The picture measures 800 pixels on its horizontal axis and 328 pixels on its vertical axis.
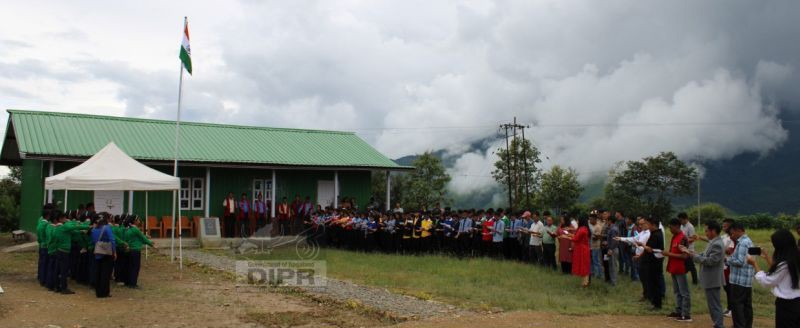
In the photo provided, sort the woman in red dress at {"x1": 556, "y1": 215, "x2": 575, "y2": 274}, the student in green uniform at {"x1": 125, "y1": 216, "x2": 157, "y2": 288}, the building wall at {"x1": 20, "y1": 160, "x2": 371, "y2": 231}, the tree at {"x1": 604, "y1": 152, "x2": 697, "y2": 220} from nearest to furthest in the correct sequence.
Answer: the student in green uniform at {"x1": 125, "y1": 216, "x2": 157, "y2": 288} → the woman in red dress at {"x1": 556, "y1": 215, "x2": 575, "y2": 274} → the building wall at {"x1": 20, "y1": 160, "x2": 371, "y2": 231} → the tree at {"x1": 604, "y1": 152, "x2": 697, "y2": 220}

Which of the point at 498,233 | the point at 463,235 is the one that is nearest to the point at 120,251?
the point at 463,235

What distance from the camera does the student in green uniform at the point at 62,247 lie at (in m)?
11.4

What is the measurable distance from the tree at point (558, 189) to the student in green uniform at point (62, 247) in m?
53.7

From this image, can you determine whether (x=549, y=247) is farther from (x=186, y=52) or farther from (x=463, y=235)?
(x=186, y=52)

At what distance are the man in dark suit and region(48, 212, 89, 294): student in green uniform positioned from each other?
10526 millimetres

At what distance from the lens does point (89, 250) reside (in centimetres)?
1212

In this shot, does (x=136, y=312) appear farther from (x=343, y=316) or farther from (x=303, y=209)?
(x=303, y=209)

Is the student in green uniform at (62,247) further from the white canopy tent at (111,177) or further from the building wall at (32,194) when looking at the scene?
the building wall at (32,194)

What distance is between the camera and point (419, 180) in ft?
192

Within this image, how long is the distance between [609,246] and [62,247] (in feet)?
34.7

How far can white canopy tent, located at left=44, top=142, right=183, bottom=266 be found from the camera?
14188mm

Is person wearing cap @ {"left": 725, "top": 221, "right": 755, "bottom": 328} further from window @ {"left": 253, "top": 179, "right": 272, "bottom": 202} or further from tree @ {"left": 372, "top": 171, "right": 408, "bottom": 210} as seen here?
tree @ {"left": 372, "top": 171, "right": 408, "bottom": 210}

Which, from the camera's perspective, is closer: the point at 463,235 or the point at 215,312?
the point at 215,312

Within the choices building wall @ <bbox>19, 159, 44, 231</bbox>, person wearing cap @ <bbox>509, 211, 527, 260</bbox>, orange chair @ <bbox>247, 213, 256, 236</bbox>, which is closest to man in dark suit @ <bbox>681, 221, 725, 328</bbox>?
person wearing cap @ <bbox>509, 211, 527, 260</bbox>
